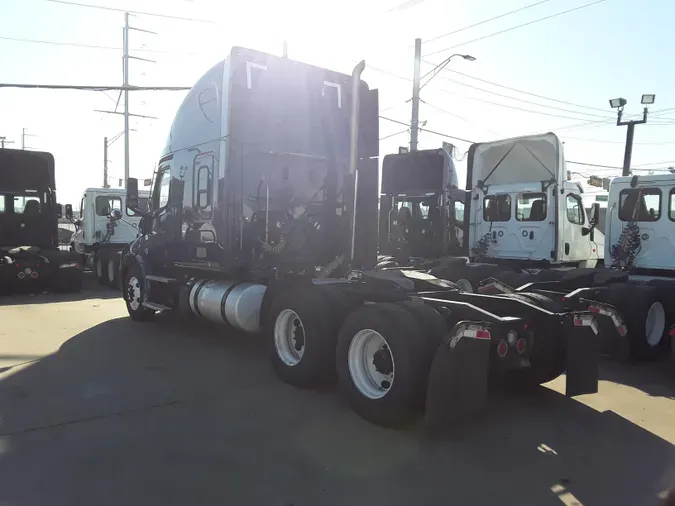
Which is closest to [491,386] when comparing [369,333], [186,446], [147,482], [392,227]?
[369,333]

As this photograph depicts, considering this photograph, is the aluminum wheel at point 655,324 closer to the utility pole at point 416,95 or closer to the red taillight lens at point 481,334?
the red taillight lens at point 481,334

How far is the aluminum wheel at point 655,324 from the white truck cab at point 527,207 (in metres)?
3.06

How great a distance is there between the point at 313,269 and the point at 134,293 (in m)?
3.70

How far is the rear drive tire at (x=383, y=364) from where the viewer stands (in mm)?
4398

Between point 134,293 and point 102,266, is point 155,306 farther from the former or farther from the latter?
point 102,266

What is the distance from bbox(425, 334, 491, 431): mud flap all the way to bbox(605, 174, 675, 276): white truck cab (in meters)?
6.15

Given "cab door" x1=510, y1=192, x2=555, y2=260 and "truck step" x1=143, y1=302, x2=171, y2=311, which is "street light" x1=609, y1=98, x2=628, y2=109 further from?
"truck step" x1=143, y1=302, x2=171, y2=311

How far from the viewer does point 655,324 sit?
7.49 metres

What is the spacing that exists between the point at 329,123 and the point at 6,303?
8980mm

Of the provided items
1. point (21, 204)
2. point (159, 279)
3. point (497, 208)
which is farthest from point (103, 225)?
point (497, 208)

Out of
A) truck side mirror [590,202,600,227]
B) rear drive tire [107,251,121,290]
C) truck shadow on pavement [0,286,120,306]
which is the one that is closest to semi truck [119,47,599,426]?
truck shadow on pavement [0,286,120,306]

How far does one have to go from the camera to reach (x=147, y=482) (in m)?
3.69

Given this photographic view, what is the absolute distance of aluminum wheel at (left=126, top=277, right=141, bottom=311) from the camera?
9539 mm

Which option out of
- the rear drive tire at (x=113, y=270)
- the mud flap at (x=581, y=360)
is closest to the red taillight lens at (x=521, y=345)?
the mud flap at (x=581, y=360)
